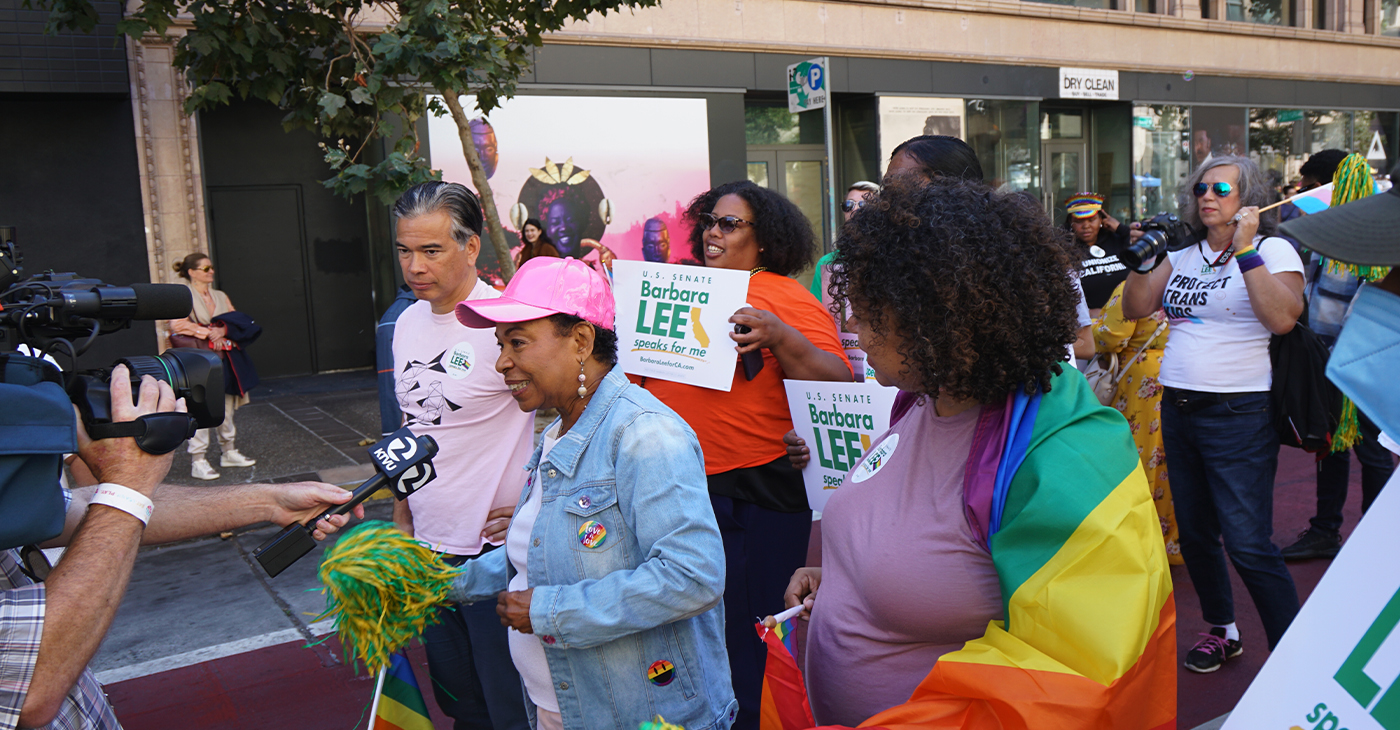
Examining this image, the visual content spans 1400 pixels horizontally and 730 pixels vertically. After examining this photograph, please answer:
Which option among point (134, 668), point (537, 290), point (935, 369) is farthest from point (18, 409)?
point (134, 668)

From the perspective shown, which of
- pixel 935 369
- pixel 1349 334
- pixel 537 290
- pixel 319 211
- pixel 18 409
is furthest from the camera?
pixel 319 211

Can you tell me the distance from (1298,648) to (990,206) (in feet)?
2.98

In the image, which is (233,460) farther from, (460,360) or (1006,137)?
(1006,137)

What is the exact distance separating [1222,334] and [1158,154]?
684 inches

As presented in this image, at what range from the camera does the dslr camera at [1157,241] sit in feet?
13.8

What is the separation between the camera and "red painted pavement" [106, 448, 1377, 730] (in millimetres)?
4141

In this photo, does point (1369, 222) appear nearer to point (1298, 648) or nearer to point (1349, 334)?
point (1349, 334)

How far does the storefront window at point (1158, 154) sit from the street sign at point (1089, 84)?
2.62 feet

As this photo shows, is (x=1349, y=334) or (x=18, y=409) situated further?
(x=18, y=409)

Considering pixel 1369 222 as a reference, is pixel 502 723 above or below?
below

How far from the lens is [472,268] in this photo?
330 centimetres

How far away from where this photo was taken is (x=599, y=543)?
227 centimetres

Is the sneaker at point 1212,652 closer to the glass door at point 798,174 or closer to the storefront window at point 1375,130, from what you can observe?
the glass door at point 798,174

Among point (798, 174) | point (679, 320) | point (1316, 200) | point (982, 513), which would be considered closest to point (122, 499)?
point (982, 513)
